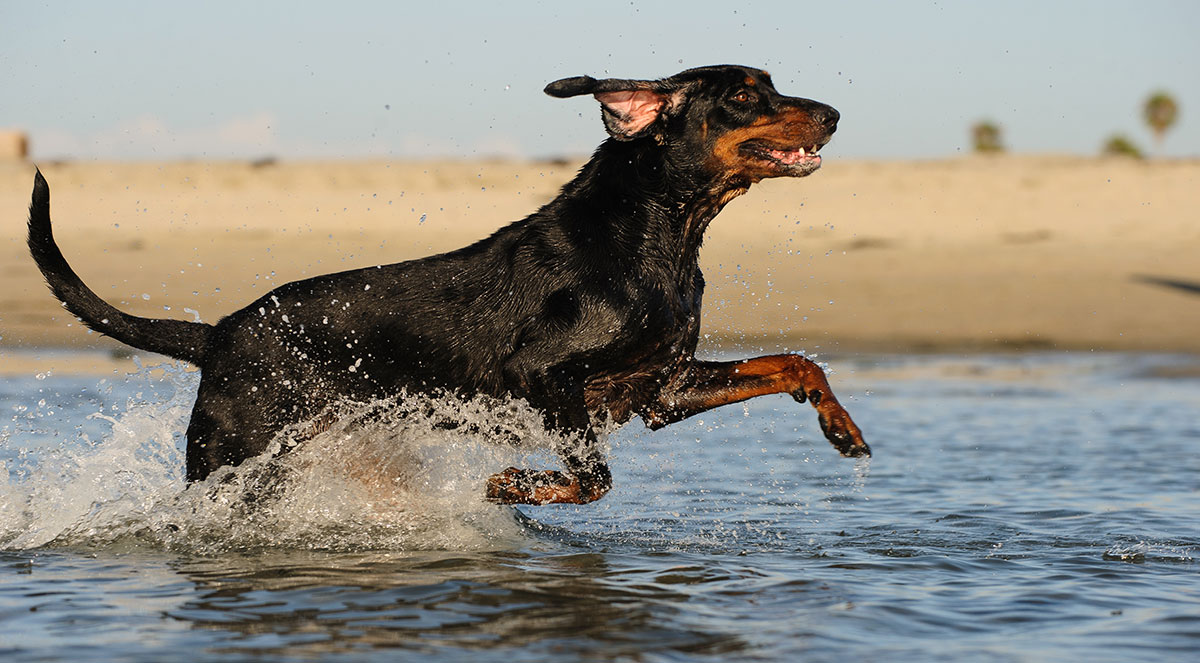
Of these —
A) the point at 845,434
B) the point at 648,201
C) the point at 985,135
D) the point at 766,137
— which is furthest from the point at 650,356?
the point at 985,135

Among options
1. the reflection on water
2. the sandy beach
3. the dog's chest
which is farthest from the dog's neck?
the sandy beach

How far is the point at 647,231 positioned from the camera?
4879 mm

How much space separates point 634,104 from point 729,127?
38 centimetres

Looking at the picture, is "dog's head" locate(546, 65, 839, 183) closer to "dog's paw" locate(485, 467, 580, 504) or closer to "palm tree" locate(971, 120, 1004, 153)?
"dog's paw" locate(485, 467, 580, 504)

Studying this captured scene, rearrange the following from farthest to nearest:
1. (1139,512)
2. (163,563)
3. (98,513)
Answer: (1139,512)
(98,513)
(163,563)

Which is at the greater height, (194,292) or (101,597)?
(194,292)

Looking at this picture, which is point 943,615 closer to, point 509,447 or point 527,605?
point 527,605

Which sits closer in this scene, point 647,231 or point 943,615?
point 943,615

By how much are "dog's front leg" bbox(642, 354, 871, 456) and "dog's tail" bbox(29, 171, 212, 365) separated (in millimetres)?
1771

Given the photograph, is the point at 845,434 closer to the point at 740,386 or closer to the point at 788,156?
the point at 740,386

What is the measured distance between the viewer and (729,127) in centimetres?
495

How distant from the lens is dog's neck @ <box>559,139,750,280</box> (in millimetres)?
4867

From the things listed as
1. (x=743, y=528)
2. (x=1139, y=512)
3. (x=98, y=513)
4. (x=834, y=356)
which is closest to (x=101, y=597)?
(x=98, y=513)

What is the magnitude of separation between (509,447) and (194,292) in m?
10.9
